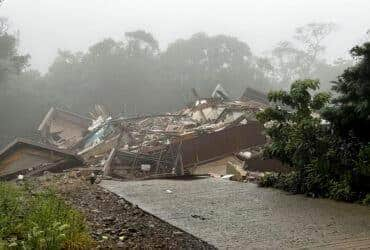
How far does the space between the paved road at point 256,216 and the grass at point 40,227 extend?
5.19 feet

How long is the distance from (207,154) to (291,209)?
1196 cm

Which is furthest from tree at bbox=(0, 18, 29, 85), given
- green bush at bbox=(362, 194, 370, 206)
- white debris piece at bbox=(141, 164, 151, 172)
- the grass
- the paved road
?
green bush at bbox=(362, 194, 370, 206)

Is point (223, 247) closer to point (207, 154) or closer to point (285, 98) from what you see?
point (285, 98)

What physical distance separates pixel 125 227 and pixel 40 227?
160cm

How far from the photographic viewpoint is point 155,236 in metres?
6.24

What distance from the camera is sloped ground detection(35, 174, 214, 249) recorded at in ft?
19.1

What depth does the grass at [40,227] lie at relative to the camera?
470 cm

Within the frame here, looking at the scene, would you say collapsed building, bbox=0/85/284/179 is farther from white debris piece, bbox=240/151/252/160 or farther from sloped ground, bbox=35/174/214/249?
sloped ground, bbox=35/174/214/249

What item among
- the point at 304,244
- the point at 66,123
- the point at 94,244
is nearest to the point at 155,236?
the point at 94,244

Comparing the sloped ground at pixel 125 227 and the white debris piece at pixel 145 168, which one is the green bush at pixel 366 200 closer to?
the sloped ground at pixel 125 227

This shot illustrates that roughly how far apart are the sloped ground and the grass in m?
0.38

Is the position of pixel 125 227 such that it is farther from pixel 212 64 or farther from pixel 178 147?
pixel 212 64

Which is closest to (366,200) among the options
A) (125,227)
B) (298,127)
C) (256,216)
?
(256,216)

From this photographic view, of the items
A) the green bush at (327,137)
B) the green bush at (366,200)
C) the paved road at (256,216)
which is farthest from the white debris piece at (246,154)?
the green bush at (366,200)
